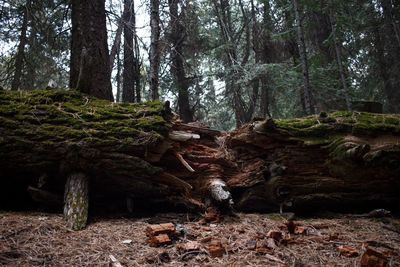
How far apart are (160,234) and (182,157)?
57.4 inches

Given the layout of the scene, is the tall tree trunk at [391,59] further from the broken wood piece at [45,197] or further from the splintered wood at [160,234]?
the broken wood piece at [45,197]

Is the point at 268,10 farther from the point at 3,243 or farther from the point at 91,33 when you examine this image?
the point at 3,243

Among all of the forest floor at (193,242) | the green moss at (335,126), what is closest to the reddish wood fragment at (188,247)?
the forest floor at (193,242)

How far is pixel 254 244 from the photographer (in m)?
3.19

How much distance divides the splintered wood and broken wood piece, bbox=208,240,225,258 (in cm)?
45

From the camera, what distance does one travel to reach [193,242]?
316 centimetres

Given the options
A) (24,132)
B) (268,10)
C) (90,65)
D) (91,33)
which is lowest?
(24,132)

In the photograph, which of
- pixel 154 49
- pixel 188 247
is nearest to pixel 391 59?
pixel 154 49

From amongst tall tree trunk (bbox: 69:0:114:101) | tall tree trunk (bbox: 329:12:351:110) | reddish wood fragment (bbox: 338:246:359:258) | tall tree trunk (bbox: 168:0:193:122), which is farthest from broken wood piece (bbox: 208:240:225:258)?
tall tree trunk (bbox: 168:0:193:122)

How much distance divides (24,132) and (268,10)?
9846mm

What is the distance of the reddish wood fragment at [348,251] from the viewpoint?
9.66ft

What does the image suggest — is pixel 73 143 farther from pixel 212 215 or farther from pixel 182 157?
pixel 212 215

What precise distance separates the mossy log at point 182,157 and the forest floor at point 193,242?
47 cm

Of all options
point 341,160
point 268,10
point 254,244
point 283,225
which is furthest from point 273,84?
point 254,244
